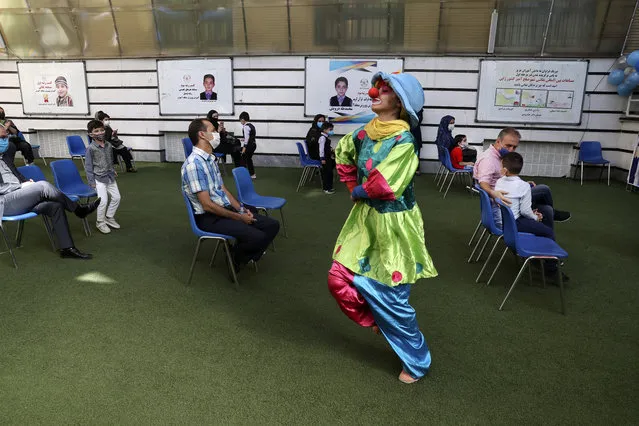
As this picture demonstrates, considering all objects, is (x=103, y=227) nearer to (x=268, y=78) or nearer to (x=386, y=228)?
(x=386, y=228)

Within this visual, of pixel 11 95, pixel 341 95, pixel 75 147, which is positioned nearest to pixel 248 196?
pixel 341 95

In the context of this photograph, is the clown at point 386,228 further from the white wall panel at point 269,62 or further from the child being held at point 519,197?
the white wall panel at point 269,62

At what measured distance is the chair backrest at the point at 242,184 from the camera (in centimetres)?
477

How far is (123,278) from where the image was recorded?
413cm

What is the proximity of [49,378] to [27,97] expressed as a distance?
440 inches

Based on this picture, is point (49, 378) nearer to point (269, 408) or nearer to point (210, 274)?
point (269, 408)

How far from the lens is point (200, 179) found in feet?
12.3

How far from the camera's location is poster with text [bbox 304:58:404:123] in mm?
9969

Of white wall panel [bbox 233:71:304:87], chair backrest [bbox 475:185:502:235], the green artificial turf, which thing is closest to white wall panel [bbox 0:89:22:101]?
white wall panel [bbox 233:71:304:87]

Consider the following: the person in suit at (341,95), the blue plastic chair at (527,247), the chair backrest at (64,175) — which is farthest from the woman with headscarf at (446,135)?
the chair backrest at (64,175)

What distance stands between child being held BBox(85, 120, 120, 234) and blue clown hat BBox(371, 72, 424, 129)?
13.0 ft

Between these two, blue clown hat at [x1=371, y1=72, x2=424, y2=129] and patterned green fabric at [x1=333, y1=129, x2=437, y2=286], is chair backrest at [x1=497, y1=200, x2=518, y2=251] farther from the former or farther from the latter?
blue clown hat at [x1=371, y1=72, x2=424, y2=129]

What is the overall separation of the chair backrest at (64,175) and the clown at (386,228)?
411cm

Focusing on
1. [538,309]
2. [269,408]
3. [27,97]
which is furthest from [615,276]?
[27,97]
